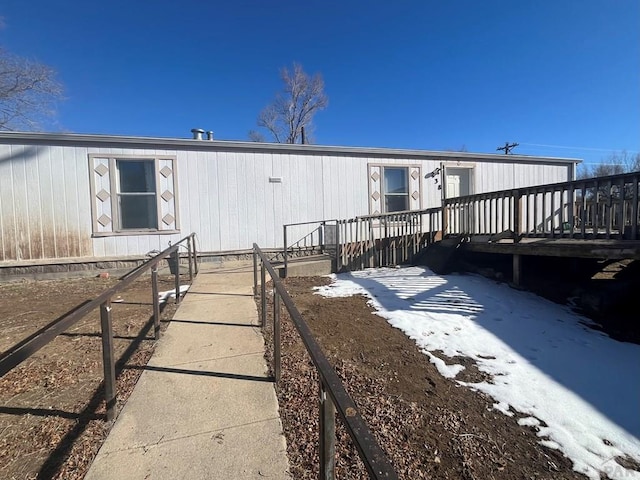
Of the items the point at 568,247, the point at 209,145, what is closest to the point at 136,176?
the point at 209,145

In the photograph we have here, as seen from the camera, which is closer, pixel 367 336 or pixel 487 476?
pixel 487 476

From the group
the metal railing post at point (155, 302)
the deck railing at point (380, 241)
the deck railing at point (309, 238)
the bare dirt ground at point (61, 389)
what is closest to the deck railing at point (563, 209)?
the deck railing at point (380, 241)

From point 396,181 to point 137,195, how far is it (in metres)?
6.46

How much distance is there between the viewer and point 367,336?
3674 mm

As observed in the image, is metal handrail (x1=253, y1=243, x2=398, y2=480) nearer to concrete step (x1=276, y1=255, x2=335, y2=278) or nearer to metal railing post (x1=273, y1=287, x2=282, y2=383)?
metal railing post (x1=273, y1=287, x2=282, y2=383)

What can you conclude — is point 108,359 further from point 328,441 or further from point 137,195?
point 137,195

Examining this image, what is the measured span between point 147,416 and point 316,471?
117cm

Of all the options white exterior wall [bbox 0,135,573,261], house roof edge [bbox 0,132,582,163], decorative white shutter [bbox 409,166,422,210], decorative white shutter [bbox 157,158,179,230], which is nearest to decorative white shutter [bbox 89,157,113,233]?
white exterior wall [bbox 0,135,573,261]

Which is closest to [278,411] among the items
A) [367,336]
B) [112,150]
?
[367,336]

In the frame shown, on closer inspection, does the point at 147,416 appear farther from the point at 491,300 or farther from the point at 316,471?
the point at 491,300

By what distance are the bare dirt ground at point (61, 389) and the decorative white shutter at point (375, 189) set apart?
581cm

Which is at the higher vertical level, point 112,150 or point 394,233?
point 112,150

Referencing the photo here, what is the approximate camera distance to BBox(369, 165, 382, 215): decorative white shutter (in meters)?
8.79

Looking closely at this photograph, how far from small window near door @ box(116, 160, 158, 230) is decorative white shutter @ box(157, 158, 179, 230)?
0.14m
